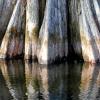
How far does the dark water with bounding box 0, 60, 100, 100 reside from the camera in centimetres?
2078

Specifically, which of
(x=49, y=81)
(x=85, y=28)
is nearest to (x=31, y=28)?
(x=85, y=28)

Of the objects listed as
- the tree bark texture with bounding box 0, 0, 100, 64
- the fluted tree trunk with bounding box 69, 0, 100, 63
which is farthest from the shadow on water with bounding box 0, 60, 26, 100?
the fluted tree trunk with bounding box 69, 0, 100, 63

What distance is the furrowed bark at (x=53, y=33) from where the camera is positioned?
91.7 feet

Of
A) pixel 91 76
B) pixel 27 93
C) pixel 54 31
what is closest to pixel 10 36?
pixel 54 31

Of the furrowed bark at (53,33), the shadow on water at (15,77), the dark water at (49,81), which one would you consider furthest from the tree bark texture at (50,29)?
the shadow on water at (15,77)

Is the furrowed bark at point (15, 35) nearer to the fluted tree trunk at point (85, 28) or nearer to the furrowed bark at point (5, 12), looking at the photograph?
the furrowed bark at point (5, 12)

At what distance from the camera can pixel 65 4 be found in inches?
1193

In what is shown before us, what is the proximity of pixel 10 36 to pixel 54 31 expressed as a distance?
302 centimetres

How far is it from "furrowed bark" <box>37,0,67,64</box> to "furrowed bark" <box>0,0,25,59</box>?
7.66ft

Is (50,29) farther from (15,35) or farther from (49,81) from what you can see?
(49,81)

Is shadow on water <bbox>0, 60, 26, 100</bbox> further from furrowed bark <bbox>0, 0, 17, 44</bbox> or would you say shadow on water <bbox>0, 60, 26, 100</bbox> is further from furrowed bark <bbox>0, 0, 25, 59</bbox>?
furrowed bark <bbox>0, 0, 17, 44</bbox>

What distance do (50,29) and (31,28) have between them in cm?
160

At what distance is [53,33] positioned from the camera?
2850cm

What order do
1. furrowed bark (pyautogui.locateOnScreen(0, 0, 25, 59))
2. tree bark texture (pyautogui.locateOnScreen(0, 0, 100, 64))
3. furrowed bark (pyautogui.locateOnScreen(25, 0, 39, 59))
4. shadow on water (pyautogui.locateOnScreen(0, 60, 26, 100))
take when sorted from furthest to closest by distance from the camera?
1. furrowed bark (pyautogui.locateOnScreen(0, 0, 25, 59))
2. furrowed bark (pyautogui.locateOnScreen(25, 0, 39, 59))
3. tree bark texture (pyautogui.locateOnScreen(0, 0, 100, 64))
4. shadow on water (pyautogui.locateOnScreen(0, 60, 26, 100))
